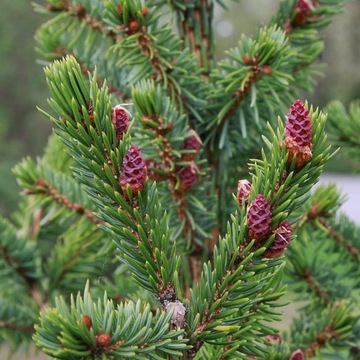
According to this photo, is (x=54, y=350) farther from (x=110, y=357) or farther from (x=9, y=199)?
(x=9, y=199)

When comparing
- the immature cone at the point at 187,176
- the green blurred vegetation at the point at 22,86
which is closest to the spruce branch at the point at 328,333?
the immature cone at the point at 187,176

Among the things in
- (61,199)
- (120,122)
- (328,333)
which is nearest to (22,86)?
(61,199)

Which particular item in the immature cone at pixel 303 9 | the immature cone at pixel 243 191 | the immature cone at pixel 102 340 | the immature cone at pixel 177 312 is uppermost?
the immature cone at pixel 303 9

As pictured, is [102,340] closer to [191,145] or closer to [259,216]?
[259,216]

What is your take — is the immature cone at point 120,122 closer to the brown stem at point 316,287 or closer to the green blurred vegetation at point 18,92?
the brown stem at point 316,287

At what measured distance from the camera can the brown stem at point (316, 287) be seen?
757 millimetres

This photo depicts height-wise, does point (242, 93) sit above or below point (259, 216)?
above

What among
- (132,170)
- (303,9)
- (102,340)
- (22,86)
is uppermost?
(22,86)

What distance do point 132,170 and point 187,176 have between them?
0.76ft

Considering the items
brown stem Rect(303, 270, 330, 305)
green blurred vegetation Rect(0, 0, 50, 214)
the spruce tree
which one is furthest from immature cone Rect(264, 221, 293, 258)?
green blurred vegetation Rect(0, 0, 50, 214)

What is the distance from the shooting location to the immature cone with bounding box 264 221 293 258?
404 millimetres

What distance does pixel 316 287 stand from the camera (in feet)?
2.49

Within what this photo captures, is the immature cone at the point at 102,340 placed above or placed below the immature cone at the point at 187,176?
below

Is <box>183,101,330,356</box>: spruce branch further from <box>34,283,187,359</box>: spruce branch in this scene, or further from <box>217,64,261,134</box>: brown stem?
<box>217,64,261,134</box>: brown stem
